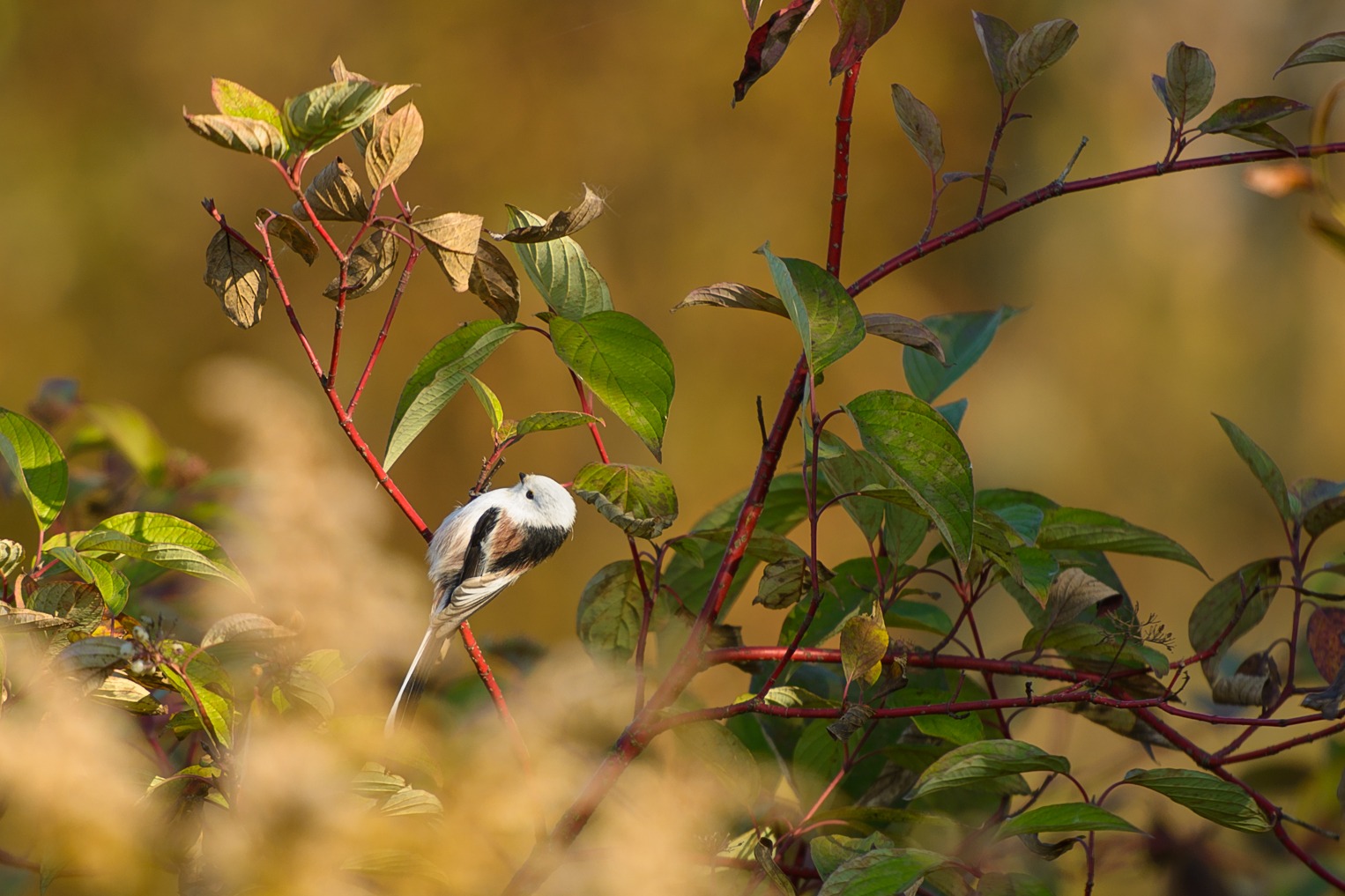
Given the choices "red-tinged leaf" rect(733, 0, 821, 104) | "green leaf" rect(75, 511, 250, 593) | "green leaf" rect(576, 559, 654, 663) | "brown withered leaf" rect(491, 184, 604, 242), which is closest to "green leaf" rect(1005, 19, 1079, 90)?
"red-tinged leaf" rect(733, 0, 821, 104)

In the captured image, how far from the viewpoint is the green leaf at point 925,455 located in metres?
0.40

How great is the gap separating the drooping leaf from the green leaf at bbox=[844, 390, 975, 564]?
263 millimetres

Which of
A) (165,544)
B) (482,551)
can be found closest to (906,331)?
(482,551)

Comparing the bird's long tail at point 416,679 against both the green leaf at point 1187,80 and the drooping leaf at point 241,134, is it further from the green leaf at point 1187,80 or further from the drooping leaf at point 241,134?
the green leaf at point 1187,80

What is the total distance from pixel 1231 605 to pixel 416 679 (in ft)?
1.58

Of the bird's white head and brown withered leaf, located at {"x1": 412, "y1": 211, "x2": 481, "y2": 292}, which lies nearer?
brown withered leaf, located at {"x1": 412, "y1": 211, "x2": 481, "y2": 292}

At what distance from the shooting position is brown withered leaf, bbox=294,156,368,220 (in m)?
0.44

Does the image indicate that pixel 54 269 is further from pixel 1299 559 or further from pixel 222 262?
pixel 1299 559

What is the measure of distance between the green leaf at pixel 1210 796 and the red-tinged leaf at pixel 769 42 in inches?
14.5

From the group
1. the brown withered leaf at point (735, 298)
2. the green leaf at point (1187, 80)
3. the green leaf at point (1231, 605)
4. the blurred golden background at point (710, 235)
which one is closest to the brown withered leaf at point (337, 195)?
the brown withered leaf at point (735, 298)

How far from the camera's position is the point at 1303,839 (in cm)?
87

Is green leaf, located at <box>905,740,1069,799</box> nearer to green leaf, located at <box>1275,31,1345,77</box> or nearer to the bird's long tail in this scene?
the bird's long tail

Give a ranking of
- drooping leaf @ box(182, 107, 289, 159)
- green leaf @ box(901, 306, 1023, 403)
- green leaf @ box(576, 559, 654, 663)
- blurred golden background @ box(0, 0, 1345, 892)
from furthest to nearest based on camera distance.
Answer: blurred golden background @ box(0, 0, 1345, 892) → green leaf @ box(901, 306, 1023, 403) → green leaf @ box(576, 559, 654, 663) → drooping leaf @ box(182, 107, 289, 159)

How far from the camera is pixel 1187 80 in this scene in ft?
1.64
